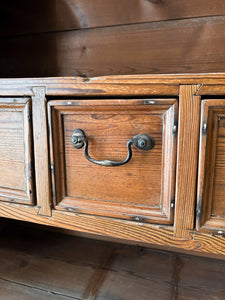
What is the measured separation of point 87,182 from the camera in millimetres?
515

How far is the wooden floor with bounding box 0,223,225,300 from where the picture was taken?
0.62m

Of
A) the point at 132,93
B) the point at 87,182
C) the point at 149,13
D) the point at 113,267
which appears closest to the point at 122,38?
the point at 149,13

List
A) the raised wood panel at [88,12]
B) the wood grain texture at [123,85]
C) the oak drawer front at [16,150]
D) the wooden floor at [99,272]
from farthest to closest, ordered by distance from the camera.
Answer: the raised wood panel at [88,12] < the wooden floor at [99,272] < the oak drawer front at [16,150] < the wood grain texture at [123,85]

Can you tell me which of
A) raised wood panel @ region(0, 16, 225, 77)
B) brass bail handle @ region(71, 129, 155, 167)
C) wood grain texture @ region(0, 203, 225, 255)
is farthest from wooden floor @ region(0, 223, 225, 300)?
raised wood panel @ region(0, 16, 225, 77)

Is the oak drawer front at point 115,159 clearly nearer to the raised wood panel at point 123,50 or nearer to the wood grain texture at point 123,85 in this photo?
the wood grain texture at point 123,85

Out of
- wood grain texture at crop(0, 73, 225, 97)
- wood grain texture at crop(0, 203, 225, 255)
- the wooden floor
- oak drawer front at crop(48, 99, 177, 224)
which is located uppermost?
wood grain texture at crop(0, 73, 225, 97)

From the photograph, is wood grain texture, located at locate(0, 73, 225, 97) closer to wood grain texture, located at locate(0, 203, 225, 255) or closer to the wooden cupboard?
the wooden cupboard

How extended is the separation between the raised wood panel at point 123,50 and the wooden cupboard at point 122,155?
15.1 inches

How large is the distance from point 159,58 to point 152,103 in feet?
1.36

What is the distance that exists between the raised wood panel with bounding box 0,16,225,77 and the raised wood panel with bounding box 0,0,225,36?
0.07 feet

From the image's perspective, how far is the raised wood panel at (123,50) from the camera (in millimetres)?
739

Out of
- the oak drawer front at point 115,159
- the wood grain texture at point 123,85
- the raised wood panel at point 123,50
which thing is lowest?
the oak drawer front at point 115,159

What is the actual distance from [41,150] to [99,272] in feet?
1.42

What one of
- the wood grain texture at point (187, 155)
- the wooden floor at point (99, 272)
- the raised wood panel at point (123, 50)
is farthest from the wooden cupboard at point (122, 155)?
the raised wood panel at point (123, 50)
